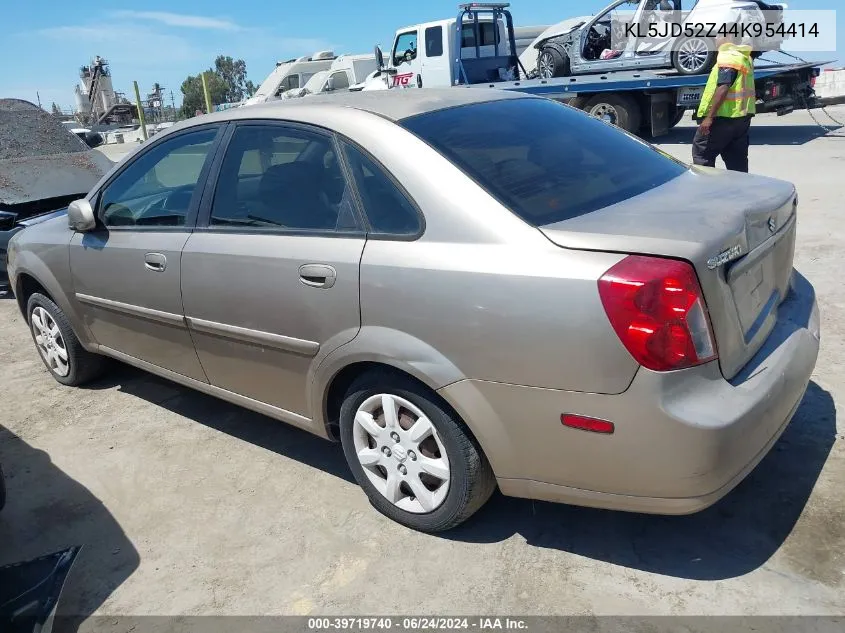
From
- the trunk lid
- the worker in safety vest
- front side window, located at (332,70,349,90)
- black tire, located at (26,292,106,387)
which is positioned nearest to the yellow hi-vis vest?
the worker in safety vest

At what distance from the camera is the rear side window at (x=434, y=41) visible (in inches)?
655

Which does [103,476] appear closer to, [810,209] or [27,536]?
[27,536]

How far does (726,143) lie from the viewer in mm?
6941

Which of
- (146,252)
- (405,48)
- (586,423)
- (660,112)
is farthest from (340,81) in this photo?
(586,423)

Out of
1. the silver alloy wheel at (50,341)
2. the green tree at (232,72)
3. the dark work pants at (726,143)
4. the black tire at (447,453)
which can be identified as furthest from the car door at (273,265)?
the green tree at (232,72)

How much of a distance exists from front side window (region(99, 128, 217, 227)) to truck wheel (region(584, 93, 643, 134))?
40.5ft

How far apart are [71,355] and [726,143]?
6059 millimetres

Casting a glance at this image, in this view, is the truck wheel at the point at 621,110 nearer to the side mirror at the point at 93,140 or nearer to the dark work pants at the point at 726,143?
the dark work pants at the point at 726,143

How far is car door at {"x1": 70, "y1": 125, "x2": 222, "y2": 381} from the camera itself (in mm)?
3424

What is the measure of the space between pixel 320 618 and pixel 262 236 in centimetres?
153

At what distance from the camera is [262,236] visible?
3.02 m

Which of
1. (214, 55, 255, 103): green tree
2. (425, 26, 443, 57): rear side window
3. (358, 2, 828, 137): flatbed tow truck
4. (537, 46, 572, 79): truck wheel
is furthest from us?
(214, 55, 255, 103): green tree

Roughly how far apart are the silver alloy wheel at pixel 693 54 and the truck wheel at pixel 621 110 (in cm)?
124

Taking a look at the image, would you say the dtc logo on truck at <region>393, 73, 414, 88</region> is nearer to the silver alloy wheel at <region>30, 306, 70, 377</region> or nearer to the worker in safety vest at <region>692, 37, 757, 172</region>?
the worker in safety vest at <region>692, 37, 757, 172</region>
